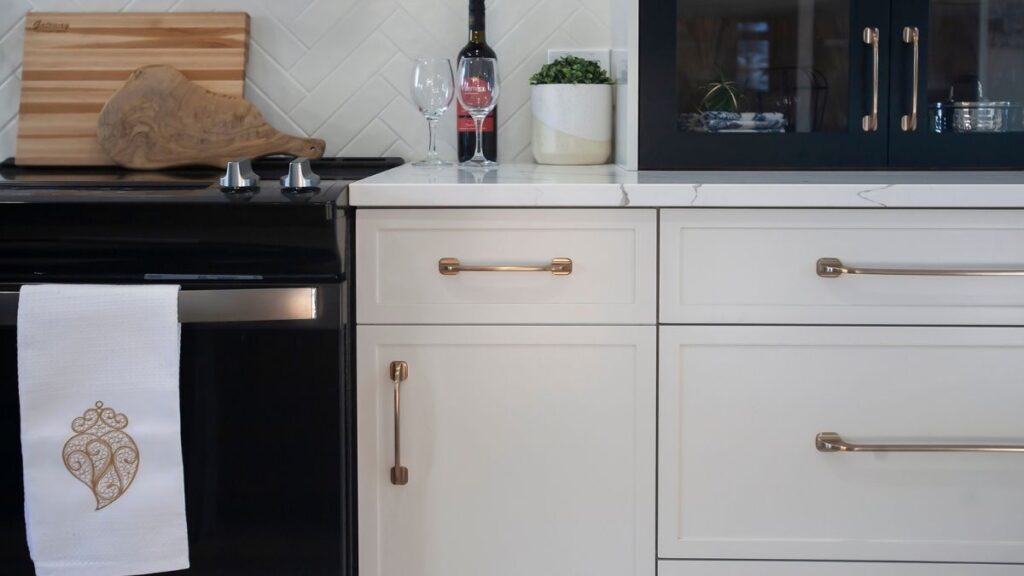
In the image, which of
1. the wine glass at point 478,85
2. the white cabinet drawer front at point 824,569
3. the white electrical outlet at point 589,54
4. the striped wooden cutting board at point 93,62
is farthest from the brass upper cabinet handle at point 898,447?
the striped wooden cutting board at point 93,62

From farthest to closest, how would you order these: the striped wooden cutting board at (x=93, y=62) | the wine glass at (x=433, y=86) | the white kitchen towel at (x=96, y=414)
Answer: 1. the striped wooden cutting board at (x=93, y=62)
2. the wine glass at (x=433, y=86)
3. the white kitchen towel at (x=96, y=414)

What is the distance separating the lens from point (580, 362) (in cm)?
148

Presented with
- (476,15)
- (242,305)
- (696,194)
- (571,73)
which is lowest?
(242,305)

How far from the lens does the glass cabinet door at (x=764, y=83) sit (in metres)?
1.77

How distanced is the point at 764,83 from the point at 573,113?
34 centimetres

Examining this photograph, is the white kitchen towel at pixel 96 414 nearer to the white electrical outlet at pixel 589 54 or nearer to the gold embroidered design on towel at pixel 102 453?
the gold embroidered design on towel at pixel 102 453

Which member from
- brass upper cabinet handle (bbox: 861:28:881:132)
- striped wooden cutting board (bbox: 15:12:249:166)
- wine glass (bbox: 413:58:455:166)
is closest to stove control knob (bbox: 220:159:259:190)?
wine glass (bbox: 413:58:455:166)

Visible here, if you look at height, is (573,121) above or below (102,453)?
above

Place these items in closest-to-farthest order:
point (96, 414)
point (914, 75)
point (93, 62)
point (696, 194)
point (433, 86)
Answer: point (96, 414)
point (696, 194)
point (914, 75)
point (433, 86)
point (93, 62)

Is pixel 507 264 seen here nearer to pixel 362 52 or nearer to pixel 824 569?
pixel 824 569

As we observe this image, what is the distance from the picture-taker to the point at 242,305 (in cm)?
135

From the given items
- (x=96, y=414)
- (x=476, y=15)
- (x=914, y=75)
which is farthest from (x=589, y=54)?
(x=96, y=414)

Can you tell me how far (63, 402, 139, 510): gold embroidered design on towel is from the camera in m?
1.32

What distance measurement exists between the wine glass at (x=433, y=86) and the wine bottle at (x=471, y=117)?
0.07 m
